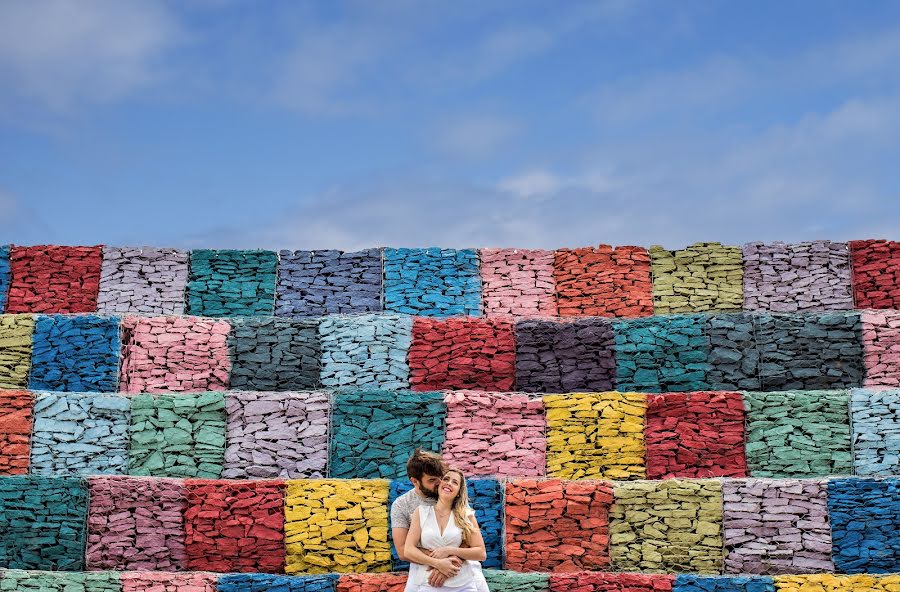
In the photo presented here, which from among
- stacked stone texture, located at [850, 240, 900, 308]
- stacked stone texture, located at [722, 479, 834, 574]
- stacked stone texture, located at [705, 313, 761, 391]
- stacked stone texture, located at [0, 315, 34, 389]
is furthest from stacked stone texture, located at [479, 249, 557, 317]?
stacked stone texture, located at [0, 315, 34, 389]

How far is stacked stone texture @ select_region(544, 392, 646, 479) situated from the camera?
11.9 m

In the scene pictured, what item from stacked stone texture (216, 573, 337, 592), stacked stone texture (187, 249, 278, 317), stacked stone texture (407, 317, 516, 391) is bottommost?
stacked stone texture (216, 573, 337, 592)

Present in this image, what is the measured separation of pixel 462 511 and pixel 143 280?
22.6 ft

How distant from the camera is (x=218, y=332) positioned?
13.1 metres

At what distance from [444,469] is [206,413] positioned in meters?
4.33

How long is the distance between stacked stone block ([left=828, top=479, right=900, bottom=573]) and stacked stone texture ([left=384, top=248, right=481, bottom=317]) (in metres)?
4.84

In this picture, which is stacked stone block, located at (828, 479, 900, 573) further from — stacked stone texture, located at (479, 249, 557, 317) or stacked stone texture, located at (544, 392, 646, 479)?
stacked stone texture, located at (479, 249, 557, 317)

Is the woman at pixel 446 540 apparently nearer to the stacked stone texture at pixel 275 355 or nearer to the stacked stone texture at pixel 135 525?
the stacked stone texture at pixel 135 525

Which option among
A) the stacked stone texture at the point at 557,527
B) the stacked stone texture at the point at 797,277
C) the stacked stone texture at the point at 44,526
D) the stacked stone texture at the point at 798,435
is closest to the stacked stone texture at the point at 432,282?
the stacked stone texture at the point at 557,527

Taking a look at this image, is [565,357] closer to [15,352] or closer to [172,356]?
[172,356]

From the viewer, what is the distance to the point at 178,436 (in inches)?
474

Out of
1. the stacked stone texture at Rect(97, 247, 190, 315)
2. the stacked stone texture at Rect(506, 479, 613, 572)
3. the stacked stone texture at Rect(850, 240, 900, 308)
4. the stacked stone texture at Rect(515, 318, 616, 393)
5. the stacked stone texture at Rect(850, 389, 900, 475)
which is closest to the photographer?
the stacked stone texture at Rect(506, 479, 613, 572)

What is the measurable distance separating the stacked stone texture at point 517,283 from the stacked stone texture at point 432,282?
0.46 ft

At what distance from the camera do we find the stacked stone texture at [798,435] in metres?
11.8
